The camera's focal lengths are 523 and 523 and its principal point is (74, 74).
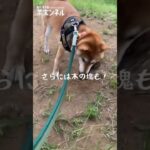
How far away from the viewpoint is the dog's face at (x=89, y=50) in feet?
7.75

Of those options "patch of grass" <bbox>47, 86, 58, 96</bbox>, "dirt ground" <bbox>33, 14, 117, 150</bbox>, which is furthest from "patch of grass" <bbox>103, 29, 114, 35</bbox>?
"patch of grass" <bbox>47, 86, 58, 96</bbox>

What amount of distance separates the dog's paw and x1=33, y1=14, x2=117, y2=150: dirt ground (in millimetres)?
70

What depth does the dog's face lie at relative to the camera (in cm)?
236

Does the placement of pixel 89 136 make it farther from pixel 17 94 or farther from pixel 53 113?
pixel 17 94

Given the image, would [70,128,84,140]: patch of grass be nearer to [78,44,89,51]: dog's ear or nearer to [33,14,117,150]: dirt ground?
[33,14,117,150]: dirt ground

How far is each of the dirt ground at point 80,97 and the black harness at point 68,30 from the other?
0.12 feet

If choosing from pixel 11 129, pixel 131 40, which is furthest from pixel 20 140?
pixel 131 40

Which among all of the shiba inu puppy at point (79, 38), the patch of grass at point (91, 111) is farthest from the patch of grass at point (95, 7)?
the patch of grass at point (91, 111)

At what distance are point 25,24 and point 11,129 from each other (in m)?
0.49

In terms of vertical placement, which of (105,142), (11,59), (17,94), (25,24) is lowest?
(105,142)

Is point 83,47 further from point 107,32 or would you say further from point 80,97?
point 80,97

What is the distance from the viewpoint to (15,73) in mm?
2381

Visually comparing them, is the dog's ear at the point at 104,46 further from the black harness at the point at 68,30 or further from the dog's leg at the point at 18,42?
the dog's leg at the point at 18,42

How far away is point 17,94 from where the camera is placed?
7.89 ft
